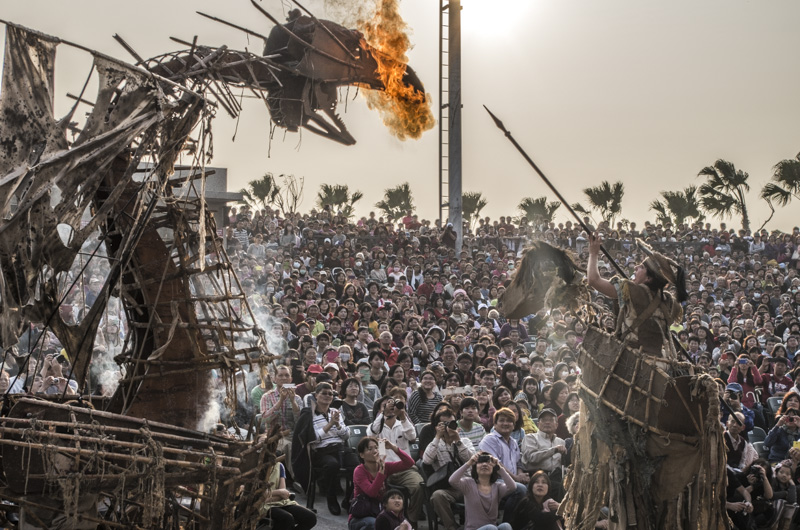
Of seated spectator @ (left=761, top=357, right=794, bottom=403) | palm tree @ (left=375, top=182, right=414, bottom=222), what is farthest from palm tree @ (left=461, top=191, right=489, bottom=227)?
seated spectator @ (left=761, top=357, right=794, bottom=403)

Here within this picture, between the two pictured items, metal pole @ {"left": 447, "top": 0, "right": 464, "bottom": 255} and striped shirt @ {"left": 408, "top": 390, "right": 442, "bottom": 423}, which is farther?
metal pole @ {"left": 447, "top": 0, "right": 464, "bottom": 255}

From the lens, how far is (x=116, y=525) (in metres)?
7.08

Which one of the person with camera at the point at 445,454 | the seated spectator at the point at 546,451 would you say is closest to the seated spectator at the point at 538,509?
the seated spectator at the point at 546,451

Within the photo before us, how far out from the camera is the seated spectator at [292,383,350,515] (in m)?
11.2

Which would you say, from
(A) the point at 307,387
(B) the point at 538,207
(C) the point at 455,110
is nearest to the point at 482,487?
(A) the point at 307,387

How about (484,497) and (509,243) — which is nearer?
(484,497)

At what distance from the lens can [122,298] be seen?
25.8ft

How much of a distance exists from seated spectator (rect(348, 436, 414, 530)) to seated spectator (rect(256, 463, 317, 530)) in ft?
1.79

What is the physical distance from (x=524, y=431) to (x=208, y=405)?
5196 mm

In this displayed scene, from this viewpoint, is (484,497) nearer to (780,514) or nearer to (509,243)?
(780,514)

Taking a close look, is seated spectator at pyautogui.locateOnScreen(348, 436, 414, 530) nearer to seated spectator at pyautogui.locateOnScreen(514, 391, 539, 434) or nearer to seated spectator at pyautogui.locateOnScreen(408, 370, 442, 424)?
seated spectator at pyautogui.locateOnScreen(408, 370, 442, 424)

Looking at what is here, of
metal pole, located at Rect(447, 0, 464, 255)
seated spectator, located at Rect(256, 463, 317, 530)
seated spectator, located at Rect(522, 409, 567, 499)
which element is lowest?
seated spectator, located at Rect(256, 463, 317, 530)

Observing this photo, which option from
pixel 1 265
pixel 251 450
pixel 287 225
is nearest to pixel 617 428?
pixel 251 450

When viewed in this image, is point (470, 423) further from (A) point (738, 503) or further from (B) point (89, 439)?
(B) point (89, 439)
